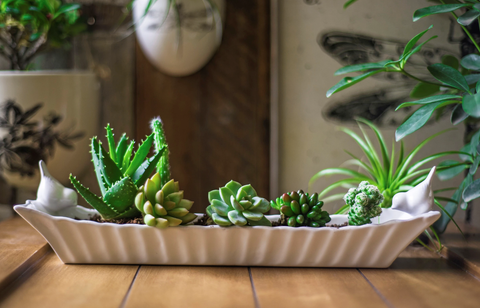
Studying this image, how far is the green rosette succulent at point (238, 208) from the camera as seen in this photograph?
76 cm

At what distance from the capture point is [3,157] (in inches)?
53.4

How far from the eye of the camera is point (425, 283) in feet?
2.48

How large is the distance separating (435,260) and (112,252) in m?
0.65

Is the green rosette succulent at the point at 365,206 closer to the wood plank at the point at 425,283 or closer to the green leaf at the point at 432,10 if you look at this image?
the wood plank at the point at 425,283

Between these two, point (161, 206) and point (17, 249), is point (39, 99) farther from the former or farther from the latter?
point (161, 206)

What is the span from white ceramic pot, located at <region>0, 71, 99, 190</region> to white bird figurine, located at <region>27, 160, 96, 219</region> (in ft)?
1.68

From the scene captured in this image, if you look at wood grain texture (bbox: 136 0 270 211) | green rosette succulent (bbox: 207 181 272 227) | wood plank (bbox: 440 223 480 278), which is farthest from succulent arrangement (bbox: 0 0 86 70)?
wood plank (bbox: 440 223 480 278)

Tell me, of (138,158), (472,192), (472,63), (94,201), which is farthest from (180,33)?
(472,192)

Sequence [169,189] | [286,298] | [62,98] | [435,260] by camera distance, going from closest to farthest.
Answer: [286,298] < [169,189] < [435,260] < [62,98]

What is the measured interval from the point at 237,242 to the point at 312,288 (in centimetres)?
15

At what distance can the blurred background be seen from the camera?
4.89ft

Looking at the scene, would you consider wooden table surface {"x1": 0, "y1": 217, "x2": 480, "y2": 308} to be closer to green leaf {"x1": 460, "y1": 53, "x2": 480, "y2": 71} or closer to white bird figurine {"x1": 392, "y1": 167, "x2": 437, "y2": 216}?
white bird figurine {"x1": 392, "y1": 167, "x2": 437, "y2": 216}

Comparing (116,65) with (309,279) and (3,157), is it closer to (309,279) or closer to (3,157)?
(3,157)

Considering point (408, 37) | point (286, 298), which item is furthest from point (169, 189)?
point (408, 37)
